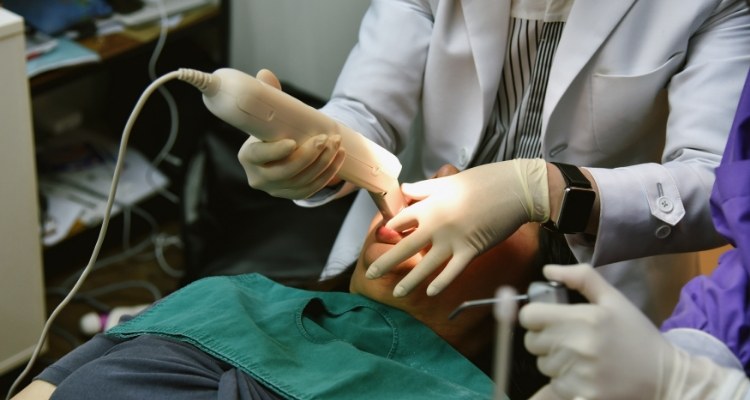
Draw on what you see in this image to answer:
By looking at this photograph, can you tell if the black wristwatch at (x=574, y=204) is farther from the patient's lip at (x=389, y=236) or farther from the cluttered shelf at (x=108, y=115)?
the cluttered shelf at (x=108, y=115)

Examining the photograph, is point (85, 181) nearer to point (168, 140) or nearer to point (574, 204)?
point (168, 140)

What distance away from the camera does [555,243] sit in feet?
4.50

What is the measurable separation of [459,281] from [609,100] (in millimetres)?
375

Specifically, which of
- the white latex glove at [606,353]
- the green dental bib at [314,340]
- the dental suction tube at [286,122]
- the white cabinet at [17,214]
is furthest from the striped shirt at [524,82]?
the white cabinet at [17,214]

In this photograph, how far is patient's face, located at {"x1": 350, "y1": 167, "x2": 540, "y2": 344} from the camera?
4.10 ft

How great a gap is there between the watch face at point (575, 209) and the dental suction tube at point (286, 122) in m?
0.23

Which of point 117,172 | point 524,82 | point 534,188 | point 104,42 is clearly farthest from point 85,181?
point 534,188

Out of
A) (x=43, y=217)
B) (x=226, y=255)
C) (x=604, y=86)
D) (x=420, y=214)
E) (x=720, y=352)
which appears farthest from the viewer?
(x=43, y=217)

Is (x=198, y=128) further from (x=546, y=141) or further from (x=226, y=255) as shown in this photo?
(x=546, y=141)

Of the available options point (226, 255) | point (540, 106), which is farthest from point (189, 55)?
point (540, 106)

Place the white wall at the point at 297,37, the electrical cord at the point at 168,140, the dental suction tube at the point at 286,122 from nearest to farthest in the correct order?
1. the dental suction tube at the point at 286,122
2. the white wall at the point at 297,37
3. the electrical cord at the point at 168,140

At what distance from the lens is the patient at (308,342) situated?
1.11 meters

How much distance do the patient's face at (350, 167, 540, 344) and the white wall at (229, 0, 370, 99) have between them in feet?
3.08

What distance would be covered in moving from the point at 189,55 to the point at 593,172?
1.38 metres
